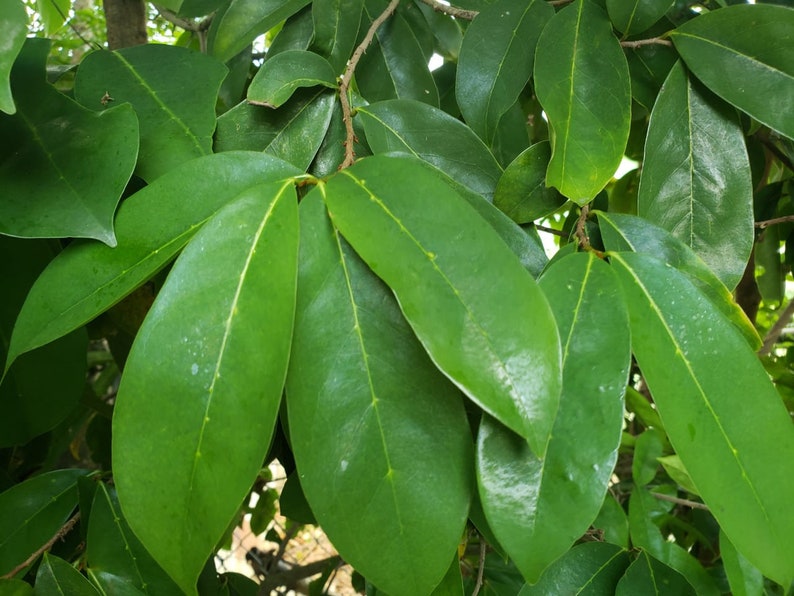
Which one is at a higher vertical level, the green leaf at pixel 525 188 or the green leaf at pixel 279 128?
the green leaf at pixel 279 128

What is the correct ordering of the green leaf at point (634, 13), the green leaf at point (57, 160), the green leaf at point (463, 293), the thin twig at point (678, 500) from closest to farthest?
the green leaf at point (463, 293) < the green leaf at point (57, 160) < the green leaf at point (634, 13) < the thin twig at point (678, 500)

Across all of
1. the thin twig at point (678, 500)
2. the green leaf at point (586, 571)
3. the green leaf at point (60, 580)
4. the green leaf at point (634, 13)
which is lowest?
the thin twig at point (678, 500)

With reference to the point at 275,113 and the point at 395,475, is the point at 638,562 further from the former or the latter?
the point at 275,113

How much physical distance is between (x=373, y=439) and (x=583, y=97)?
11.9 inches

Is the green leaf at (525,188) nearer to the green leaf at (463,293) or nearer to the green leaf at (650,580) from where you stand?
the green leaf at (463,293)

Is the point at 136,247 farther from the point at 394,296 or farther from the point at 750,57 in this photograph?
the point at 750,57

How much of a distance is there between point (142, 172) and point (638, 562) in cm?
53

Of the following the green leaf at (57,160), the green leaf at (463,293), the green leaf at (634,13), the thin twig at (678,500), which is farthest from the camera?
the thin twig at (678,500)

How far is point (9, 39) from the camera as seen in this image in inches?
Result: 13.5

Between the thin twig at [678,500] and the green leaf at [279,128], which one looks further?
the thin twig at [678,500]

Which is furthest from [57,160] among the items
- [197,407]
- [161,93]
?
[197,407]

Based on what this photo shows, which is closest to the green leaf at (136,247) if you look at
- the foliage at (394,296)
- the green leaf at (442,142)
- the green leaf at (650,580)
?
the foliage at (394,296)

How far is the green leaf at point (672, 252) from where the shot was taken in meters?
0.43

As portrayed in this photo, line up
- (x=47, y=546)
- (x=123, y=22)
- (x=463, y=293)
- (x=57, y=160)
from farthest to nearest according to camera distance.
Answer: (x=123, y=22) < (x=47, y=546) < (x=57, y=160) < (x=463, y=293)
